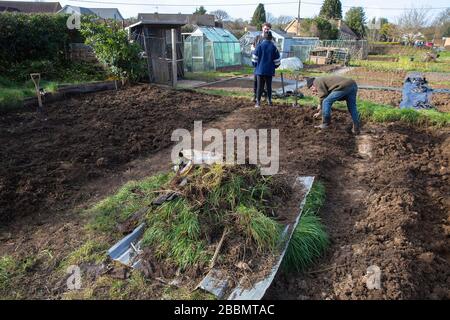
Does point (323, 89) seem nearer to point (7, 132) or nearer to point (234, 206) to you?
point (234, 206)

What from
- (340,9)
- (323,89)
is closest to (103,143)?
(323,89)

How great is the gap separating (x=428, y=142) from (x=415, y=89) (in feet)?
9.14

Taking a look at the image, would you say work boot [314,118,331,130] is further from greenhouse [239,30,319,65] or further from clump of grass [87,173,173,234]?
greenhouse [239,30,319,65]

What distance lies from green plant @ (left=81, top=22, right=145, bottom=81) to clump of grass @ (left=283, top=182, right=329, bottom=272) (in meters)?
9.32

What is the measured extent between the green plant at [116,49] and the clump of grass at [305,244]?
9.32 m

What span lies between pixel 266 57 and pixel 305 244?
611 centimetres

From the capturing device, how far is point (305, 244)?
123 inches

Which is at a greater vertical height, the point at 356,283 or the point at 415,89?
the point at 415,89

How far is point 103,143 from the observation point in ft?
19.8

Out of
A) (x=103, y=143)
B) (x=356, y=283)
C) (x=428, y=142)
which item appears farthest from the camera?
(x=428, y=142)

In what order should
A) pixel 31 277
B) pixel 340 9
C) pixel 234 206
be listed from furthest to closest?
pixel 340 9, pixel 234 206, pixel 31 277

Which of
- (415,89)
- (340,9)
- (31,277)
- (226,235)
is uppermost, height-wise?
(340,9)

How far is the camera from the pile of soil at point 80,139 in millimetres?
4381

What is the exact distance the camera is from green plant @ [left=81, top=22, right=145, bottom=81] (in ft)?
35.2
